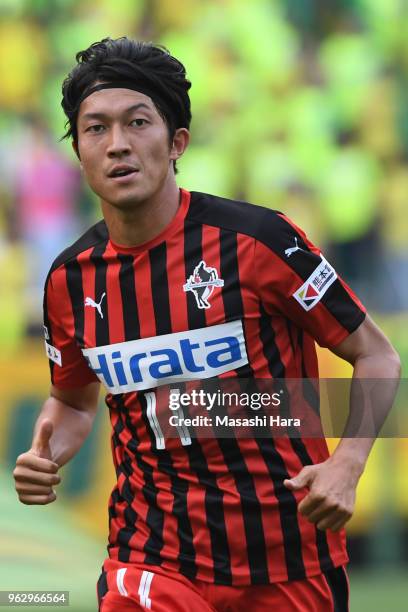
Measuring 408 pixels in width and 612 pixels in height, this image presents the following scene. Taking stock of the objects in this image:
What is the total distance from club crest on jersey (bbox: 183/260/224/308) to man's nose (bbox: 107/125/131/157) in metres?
0.34

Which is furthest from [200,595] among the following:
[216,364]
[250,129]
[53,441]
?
[250,129]

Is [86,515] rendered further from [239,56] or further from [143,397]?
[143,397]

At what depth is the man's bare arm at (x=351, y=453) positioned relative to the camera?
2533 millimetres

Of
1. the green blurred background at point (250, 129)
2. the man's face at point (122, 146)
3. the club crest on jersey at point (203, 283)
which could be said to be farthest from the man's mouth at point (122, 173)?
the green blurred background at point (250, 129)

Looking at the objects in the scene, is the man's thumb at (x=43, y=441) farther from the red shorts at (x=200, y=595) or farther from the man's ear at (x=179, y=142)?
the man's ear at (x=179, y=142)

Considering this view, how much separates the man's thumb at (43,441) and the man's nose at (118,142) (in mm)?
666

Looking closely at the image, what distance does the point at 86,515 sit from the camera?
6.12 meters

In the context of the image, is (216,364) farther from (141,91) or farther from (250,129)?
(250,129)

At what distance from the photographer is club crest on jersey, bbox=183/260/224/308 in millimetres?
2855

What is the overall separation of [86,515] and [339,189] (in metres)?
2.34

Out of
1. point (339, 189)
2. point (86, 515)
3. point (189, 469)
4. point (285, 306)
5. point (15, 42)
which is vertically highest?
point (15, 42)

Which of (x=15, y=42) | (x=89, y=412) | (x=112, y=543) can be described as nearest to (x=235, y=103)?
(x=15, y=42)

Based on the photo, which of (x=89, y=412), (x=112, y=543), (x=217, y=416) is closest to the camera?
(x=217, y=416)

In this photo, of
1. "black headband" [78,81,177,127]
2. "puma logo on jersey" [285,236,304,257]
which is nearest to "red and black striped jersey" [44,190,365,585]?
"puma logo on jersey" [285,236,304,257]
